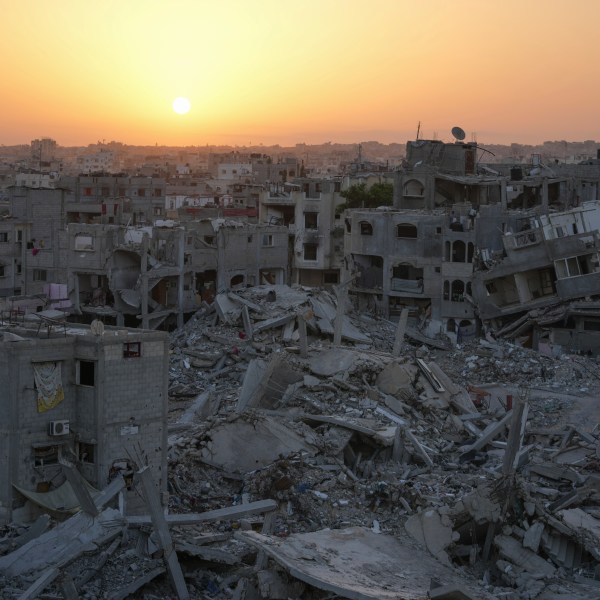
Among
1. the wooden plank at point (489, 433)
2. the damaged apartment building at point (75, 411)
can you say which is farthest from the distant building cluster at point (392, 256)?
the damaged apartment building at point (75, 411)

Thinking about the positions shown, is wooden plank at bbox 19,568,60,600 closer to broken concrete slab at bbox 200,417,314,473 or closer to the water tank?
broken concrete slab at bbox 200,417,314,473

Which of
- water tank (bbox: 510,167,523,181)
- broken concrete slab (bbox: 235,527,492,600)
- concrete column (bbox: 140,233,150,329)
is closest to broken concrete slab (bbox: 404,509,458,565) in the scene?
broken concrete slab (bbox: 235,527,492,600)

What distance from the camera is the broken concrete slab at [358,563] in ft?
46.7

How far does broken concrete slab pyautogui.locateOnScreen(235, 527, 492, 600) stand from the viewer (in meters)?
14.2

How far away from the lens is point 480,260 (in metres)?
40.4

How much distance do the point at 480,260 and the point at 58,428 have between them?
24.9 meters

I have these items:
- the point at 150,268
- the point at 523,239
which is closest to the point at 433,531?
the point at 523,239

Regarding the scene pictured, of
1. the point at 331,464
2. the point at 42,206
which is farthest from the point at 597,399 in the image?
the point at 42,206

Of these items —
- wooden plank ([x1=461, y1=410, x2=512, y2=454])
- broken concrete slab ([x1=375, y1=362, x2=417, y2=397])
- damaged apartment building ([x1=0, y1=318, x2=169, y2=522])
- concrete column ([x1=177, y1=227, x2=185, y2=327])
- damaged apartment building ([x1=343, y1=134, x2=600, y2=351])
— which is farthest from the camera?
concrete column ([x1=177, y1=227, x2=185, y2=327])

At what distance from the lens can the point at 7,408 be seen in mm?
17703

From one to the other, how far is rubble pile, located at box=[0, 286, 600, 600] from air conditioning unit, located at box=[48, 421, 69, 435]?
1.60 metres

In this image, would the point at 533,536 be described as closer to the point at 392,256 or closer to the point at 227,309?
the point at 227,309

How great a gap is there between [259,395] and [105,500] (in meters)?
8.29

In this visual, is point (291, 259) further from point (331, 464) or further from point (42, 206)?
point (331, 464)
